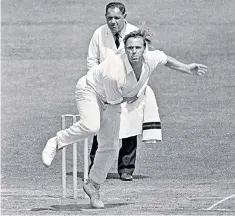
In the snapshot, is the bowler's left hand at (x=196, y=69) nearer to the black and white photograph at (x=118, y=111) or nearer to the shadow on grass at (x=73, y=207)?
the black and white photograph at (x=118, y=111)

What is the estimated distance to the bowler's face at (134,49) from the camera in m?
10.4

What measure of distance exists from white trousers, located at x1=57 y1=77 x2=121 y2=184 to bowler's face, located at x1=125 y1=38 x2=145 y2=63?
1.63ft

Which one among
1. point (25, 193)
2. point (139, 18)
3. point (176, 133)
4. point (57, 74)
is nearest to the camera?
point (25, 193)

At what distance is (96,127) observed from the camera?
10500 mm

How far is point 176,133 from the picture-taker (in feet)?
50.8

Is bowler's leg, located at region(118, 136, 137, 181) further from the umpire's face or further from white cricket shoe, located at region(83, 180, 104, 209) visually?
white cricket shoe, located at region(83, 180, 104, 209)

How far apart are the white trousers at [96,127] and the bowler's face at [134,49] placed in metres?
0.50

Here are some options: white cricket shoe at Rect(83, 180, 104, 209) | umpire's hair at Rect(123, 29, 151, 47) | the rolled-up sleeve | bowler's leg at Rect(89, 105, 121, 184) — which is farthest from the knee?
the rolled-up sleeve

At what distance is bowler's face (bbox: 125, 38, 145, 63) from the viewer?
1039cm

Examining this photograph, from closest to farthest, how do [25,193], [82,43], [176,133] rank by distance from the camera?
Result: [25,193] < [176,133] < [82,43]

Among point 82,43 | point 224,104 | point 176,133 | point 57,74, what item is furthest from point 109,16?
point 82,43

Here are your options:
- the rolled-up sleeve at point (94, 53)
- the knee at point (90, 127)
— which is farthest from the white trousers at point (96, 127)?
the rolled-up sleeve at point (94, 53)

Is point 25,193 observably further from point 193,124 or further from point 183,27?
point 183,27

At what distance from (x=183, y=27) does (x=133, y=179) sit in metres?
11.3
